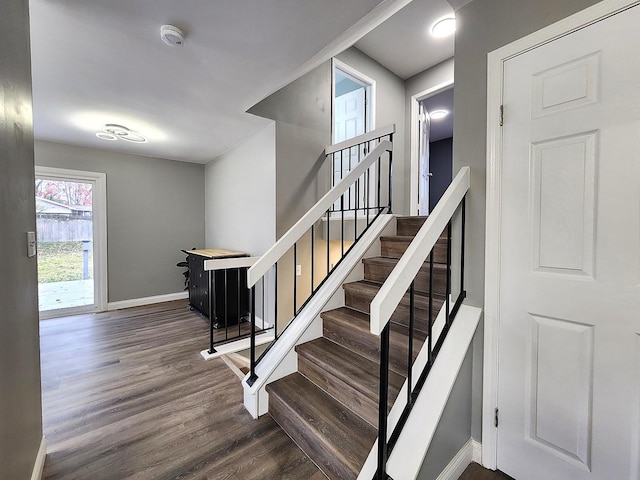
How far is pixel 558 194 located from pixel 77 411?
306cm

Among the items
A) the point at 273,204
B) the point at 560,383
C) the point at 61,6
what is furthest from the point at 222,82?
the point at 560,383

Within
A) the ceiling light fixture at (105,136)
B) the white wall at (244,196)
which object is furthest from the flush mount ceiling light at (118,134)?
the white wall at (244,196)

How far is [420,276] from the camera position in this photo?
6.68 feet

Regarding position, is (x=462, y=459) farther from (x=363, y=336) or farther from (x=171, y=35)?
(x=171, y=35)

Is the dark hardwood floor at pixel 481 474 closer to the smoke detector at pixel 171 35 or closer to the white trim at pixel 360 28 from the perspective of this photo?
the white trim at pixel 360 28

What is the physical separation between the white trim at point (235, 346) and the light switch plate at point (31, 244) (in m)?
1.66

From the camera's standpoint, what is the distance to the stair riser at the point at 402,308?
1.74m

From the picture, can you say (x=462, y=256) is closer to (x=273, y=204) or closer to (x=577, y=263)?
(x=577, y=263)

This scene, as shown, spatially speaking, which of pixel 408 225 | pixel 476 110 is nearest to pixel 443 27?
pixel 408 225

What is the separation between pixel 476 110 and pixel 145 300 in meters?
4.96

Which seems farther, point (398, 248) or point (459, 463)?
point (398, 248)

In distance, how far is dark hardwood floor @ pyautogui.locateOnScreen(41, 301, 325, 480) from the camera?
1439 millimetres

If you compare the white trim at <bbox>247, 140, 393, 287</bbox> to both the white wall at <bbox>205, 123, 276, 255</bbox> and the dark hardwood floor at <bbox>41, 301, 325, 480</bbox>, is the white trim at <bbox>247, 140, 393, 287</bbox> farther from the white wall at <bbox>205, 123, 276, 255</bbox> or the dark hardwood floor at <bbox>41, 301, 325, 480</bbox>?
the white wall at <bbox>205, 123, 276, 255</bbox>

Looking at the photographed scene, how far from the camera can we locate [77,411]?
1.88 meters
